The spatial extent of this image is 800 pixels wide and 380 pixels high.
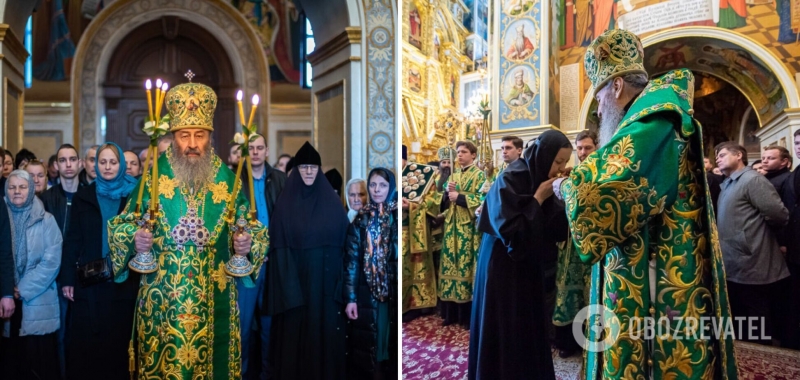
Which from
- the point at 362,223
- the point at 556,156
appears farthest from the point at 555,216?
the point at 362,223

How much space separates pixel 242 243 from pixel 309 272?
86cm

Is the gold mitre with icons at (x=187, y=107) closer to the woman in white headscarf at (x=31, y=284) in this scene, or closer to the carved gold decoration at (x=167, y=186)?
the carved gold decoration at (x=167, y=186)

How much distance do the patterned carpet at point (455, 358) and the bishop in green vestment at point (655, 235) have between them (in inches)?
28.2

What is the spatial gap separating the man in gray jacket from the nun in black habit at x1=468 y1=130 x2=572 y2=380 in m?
0.85

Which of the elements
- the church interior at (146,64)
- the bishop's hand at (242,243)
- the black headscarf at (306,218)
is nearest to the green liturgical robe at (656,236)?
the bishop's hand at (242,243)

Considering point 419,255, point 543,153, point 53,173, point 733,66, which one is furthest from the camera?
point 53,173

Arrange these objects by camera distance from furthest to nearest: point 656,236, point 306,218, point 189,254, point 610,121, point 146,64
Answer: point 146,64 < point 306,218 < point 189,254 < point 610,121 < point 656,236

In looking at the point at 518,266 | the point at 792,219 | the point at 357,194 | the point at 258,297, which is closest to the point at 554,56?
the point at 518,266

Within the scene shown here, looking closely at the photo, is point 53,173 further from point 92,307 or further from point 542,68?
point 542,68

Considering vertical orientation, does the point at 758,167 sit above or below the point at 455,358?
above

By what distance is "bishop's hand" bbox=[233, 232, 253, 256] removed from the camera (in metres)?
2.61

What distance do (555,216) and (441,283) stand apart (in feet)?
2.51

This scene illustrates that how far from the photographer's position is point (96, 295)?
3156mm

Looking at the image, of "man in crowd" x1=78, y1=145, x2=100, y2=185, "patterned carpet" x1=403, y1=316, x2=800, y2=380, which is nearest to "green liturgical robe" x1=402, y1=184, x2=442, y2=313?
"patterned carpet" x1=403, y1=316, x2=800, y2=380
